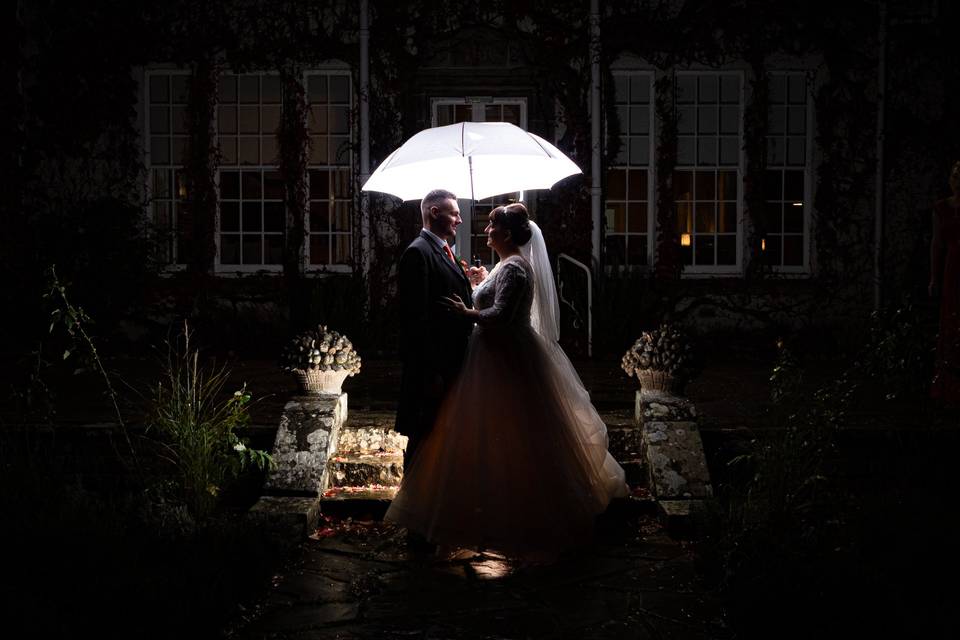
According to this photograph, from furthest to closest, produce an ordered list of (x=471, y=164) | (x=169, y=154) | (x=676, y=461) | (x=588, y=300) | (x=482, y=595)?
(x=169, y=154)
(x=588, y=300)
(x=471, y=164)
(x=676, y=461)
(x=482, y=595)

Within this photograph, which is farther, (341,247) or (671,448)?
(341,247)

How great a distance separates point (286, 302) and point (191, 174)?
2.14 meters

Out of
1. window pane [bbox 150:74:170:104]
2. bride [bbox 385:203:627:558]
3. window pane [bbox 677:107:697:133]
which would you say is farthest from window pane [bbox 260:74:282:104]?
bride [bbox 385:203:627:558]

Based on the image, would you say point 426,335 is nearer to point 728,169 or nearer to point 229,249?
point 229,249

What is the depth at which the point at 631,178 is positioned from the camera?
1228cm

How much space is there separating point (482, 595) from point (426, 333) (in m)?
1.62

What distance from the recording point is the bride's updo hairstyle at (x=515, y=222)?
546 cm

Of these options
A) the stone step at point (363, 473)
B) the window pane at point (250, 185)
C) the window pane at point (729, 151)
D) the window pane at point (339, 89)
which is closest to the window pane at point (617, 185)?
the window pane at point (729, 151)

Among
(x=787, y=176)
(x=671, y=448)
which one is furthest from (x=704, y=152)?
(x=671, y=448)

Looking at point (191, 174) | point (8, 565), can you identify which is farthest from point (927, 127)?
point (8, 565)

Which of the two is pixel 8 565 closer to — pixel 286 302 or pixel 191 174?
pixel 286 302

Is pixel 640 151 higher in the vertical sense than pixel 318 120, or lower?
lower

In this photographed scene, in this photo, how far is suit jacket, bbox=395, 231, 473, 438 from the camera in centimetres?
542

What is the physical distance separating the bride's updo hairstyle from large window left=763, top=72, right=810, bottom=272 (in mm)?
7524
